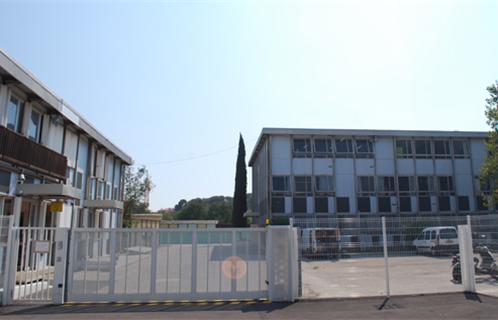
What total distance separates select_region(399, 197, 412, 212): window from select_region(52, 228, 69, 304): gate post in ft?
99.6

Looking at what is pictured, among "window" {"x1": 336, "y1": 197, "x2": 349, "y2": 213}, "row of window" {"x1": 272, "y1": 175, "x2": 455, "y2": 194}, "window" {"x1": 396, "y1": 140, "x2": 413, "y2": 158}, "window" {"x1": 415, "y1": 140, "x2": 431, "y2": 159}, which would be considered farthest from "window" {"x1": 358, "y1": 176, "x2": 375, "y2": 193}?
"window" {"x1": 415, "y1": 140, "x2": 431, "y2": 159}

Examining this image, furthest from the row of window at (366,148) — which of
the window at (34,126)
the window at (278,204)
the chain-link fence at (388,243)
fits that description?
the chain-link fence at (388,243)

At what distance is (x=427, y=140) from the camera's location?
36.4 metres

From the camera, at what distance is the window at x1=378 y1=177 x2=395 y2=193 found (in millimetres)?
35094

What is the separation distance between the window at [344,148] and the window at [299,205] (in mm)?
5180

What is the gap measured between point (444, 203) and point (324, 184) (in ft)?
35.3

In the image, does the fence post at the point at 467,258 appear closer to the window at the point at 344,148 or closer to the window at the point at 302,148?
the window at the point at 302,148

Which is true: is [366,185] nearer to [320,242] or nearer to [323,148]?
[323,148]

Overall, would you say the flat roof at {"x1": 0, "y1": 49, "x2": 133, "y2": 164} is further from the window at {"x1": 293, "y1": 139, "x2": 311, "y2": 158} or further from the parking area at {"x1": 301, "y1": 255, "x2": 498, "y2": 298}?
the window at {"x1": 293, "y1": 139, "x2": 311, "y2": 158}

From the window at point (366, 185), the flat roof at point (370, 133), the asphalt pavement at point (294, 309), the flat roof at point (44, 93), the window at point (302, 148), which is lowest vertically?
the asphalt pavement at point (294, 309)

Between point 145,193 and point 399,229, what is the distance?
122ft

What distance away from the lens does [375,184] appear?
3500 centimetres

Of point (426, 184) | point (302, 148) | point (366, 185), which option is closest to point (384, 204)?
point (366, 185)

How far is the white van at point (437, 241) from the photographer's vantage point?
11383 mm
